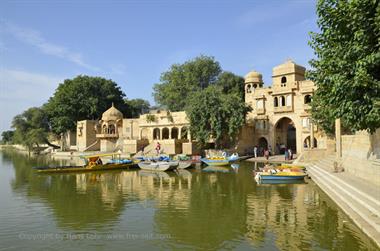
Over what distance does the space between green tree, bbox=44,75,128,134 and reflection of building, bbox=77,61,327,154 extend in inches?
311

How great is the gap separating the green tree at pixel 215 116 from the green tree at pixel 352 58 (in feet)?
82.7

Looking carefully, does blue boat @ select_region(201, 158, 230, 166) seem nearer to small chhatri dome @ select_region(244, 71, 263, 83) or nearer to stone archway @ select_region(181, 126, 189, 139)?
stone archway @ select_region(181, 126, 189, 139)

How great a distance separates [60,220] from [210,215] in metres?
5.44

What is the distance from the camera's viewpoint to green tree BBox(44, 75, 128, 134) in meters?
58.2

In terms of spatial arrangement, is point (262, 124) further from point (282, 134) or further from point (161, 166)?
point (161, 166)

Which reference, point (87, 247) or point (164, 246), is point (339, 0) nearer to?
point (164, 246)

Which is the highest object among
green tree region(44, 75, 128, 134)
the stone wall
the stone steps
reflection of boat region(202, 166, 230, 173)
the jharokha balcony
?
green tree region(44, 75, 128, 134)

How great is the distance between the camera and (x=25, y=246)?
31.3ft

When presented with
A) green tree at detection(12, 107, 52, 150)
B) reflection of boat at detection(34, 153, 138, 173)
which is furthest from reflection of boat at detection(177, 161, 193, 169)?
green tree at detection(12, 107, 52, 150)

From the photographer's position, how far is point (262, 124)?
4131cm

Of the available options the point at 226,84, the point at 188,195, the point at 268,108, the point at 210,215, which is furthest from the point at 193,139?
the point at 210,215

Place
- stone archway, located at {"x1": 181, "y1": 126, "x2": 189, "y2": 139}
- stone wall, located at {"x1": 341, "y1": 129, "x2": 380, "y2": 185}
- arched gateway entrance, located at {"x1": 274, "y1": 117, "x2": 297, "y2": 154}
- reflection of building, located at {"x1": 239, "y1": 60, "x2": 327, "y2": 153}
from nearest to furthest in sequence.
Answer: stone wall, located at {"x1": 341, "y1": 129, "x2": 380, "y2": 185} < reflection of building, located at {"x1": 239, "y1": 60, "x2": 327, "y2": 153} < arched gateway entrance, located at {"x1": 274, "y1": 117, "x2": 297, "y2": 154} < stone archway, located at {"x1": 181, "y1": 126, "x2": 189, "y2": 139}

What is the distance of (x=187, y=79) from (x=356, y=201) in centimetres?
4469

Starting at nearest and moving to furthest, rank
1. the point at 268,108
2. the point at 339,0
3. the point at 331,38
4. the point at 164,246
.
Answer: the point at 164,246
the point at 339,0
the point at 331,38
the point at 268,108
